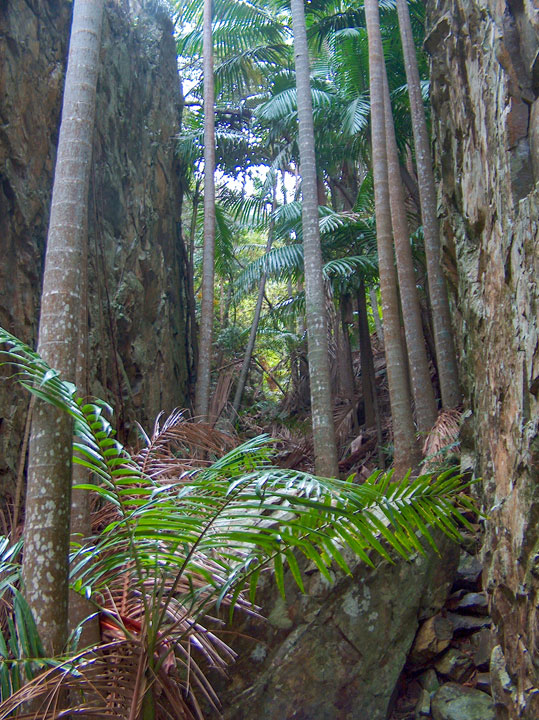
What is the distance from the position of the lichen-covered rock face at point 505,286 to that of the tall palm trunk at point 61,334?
2.04 m

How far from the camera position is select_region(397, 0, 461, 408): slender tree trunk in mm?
6262

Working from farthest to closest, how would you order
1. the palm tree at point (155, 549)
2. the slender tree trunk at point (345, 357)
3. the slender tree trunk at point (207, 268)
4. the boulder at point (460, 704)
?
1. the slender tree trunk at point (345, 357)
2. the slender tree trunk at point (207, 268)
3. the boulder at point (460, 704)
4. the palm tree at point (155, 549)

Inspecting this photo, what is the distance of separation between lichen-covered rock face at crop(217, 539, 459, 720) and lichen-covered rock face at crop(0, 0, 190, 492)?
6.95 feet

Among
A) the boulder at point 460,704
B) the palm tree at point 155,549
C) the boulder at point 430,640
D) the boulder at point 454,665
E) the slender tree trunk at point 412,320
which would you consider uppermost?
the slender tree trunk at point 412,320

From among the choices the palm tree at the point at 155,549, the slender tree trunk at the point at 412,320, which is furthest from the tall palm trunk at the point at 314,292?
the palm tree at the point at 155,549

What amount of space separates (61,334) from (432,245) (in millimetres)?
5097

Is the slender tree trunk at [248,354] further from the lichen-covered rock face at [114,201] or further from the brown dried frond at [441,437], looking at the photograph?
the brown dried frond at [441,437]

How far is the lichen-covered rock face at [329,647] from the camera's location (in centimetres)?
367

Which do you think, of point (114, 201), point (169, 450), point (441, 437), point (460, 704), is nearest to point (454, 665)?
point (460, 704)

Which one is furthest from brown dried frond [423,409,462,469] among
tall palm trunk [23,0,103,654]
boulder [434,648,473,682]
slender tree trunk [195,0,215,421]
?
tall palm trunk [23,0,103,654]

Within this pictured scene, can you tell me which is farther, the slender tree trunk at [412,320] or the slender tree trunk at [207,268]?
the slender tree trunk at [207,268]

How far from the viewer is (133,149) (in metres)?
7.55

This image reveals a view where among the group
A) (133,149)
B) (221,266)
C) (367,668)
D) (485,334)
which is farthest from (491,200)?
(221,266)

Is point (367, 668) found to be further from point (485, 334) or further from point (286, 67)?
point (286, 67)
